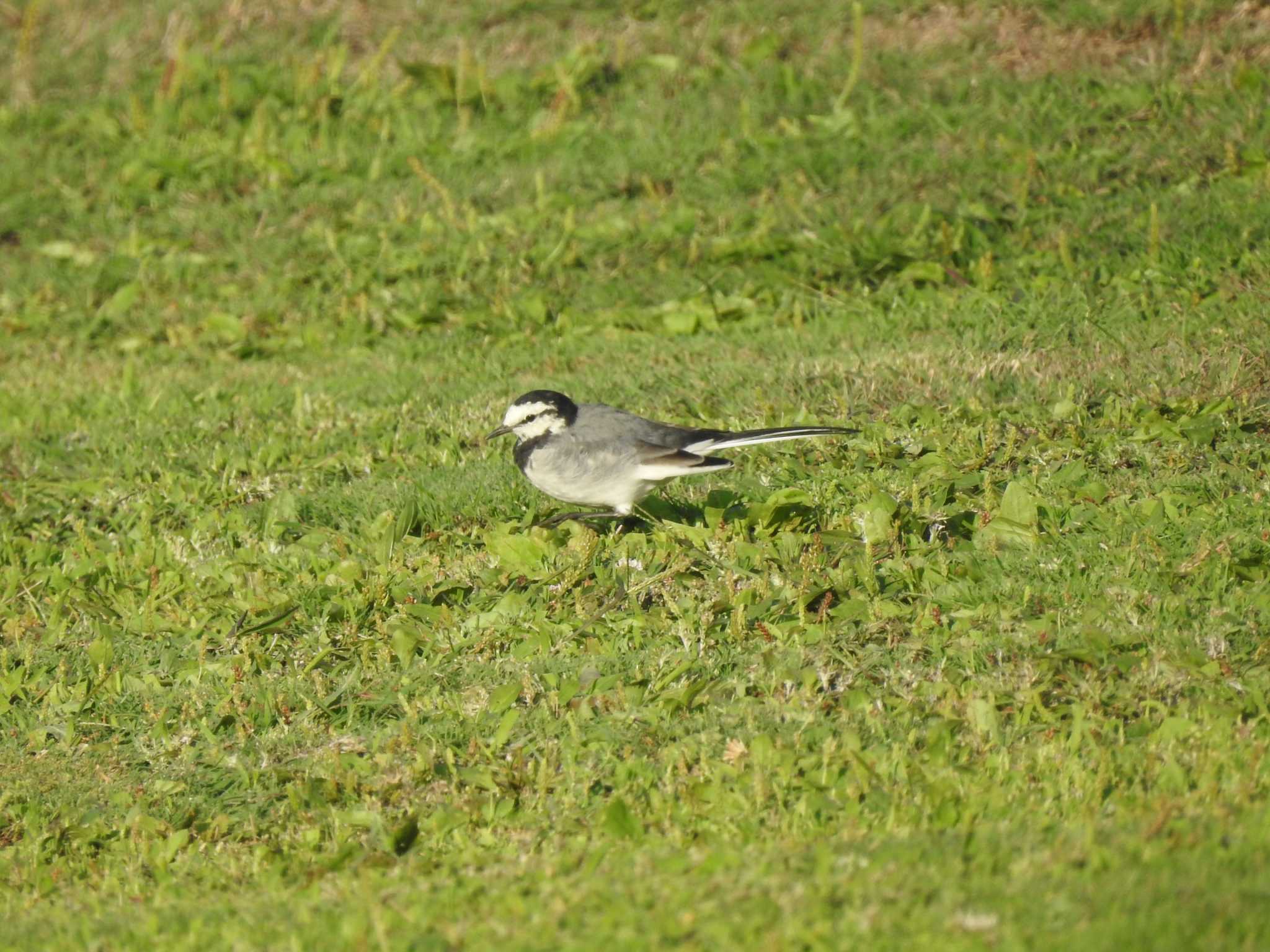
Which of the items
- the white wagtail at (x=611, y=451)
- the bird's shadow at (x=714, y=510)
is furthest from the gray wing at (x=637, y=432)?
the bird's shadow at (x=714, y=510)

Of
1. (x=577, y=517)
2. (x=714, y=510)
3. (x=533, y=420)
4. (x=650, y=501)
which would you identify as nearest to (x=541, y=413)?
(x=533, y=420)

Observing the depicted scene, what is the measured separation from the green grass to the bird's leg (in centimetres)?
22

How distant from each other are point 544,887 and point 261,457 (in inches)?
Result: 213

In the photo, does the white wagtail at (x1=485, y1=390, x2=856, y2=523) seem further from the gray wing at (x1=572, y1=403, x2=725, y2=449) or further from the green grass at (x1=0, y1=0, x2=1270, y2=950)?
the green grass at (x1=0, y1=0, x2=1270, y2=950)

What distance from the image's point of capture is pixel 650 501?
26.0 ft

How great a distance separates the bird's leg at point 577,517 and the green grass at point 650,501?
221mm

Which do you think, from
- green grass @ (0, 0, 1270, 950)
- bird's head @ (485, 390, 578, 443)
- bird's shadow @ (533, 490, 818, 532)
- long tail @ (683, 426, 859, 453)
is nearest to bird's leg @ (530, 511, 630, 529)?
bird's shadow @ (533, 490, 818, 532)

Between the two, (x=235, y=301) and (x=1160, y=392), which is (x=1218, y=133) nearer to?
(x=1160, y=392)

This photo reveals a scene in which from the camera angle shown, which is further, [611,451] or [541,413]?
[541,413]

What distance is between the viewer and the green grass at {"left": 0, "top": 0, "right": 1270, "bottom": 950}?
189 inches

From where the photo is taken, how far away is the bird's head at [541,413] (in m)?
7.59

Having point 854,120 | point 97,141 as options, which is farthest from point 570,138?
→ point 97,141

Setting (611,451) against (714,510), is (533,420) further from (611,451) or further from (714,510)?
(714,510)

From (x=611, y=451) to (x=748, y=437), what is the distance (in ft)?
2.23
